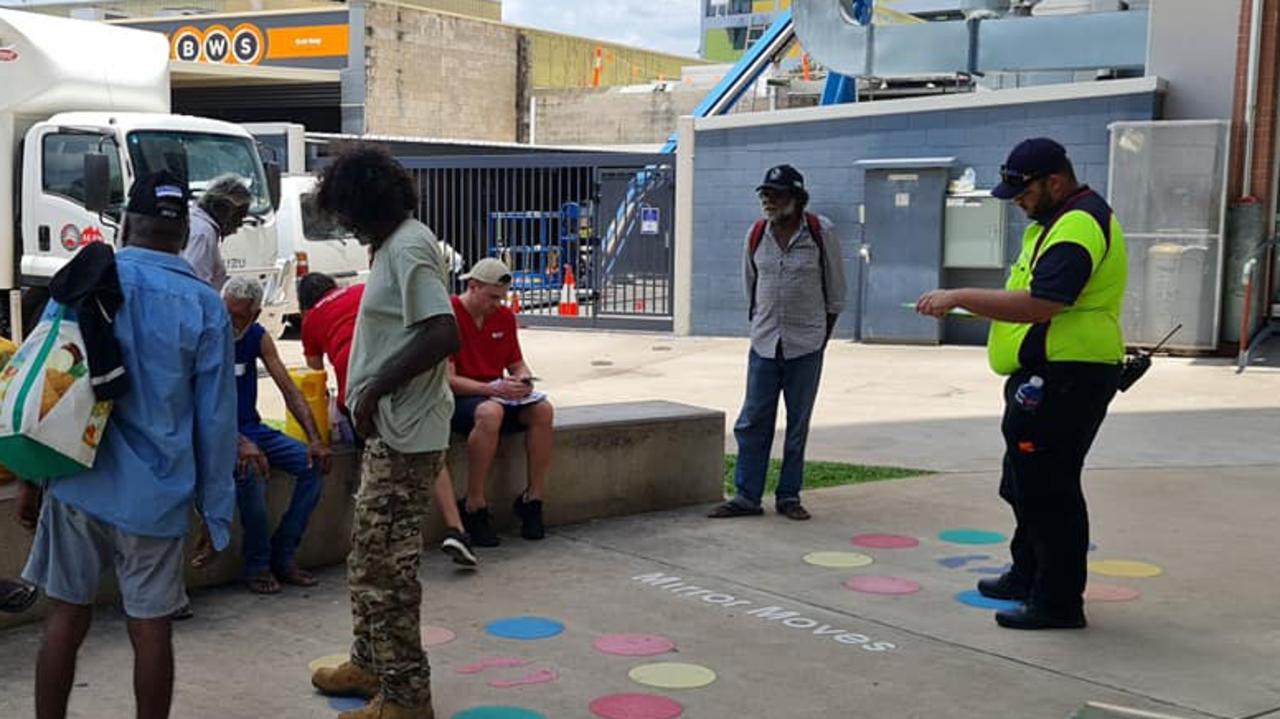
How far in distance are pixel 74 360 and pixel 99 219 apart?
9.40m

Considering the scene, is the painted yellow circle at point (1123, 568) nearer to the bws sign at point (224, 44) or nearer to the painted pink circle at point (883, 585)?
the painted pink circle at point (883, 585)

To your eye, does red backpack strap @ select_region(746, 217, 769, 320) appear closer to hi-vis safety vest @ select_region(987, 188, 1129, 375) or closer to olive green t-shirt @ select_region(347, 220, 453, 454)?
hi-vis safety vest @ select_region(987, 188, 1129, 375)

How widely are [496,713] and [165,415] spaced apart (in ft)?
4.92

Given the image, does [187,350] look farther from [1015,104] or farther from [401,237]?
[1015,104]

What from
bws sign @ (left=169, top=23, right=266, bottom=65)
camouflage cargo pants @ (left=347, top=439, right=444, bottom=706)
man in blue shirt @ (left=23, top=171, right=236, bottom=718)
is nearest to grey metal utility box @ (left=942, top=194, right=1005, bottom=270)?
camouflage cargo pants @ (left=347, top=439, right=444, bottom=706)

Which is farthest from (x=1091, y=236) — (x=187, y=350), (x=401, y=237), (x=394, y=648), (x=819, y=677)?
(x=187, y=350)

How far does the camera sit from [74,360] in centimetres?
357

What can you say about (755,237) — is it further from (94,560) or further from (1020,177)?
(94,560)

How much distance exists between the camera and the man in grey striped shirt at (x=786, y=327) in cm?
718

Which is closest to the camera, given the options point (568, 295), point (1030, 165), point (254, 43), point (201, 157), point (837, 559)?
point (1030, 165)

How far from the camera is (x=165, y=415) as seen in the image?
368cm

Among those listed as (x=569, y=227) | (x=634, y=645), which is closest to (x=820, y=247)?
(x=634, y=645)

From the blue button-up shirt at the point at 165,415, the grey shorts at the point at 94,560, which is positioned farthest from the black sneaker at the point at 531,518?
the grey shorts at the point at 94,560

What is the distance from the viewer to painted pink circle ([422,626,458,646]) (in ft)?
17.0
